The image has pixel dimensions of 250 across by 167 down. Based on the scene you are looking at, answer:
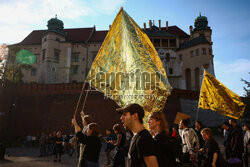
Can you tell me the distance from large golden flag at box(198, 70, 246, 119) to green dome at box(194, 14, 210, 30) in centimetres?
3973

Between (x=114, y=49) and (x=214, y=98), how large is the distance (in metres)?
5.00

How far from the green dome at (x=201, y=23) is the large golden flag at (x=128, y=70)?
42.7 metres

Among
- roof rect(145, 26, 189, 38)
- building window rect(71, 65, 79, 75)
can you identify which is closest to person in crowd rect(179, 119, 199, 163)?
roof rect(145, 26, 189, 38)

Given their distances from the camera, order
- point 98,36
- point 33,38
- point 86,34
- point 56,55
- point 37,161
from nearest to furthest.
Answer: point 37,161 → point 56,55 → point 98,36 → point 86,34 → point 33,38

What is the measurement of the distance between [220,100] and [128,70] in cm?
479

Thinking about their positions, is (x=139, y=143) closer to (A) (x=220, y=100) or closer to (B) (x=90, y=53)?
(A) (x=220, y=100)

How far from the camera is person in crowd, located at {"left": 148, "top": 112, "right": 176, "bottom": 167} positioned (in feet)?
9.03

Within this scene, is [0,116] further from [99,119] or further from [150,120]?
[150,120]

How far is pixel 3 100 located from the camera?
28.3m

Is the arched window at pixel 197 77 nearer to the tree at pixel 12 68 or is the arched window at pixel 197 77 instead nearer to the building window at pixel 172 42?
the building window at pixel 172 42

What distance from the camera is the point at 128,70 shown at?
5703 millimetres

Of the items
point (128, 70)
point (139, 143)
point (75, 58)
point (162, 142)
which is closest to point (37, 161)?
point (128, 70)

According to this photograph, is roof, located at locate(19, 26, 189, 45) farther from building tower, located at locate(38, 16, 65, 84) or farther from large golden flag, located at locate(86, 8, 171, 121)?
large golden flag, located at locate(86, 8, 171, 121)

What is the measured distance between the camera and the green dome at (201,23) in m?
44.4
